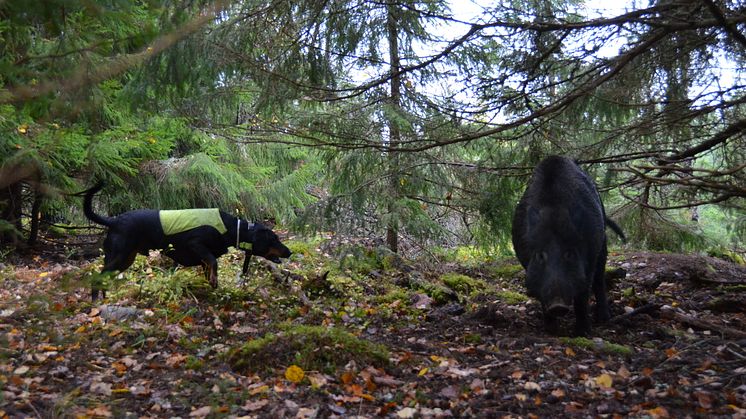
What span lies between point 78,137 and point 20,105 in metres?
6.38

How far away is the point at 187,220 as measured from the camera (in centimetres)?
803

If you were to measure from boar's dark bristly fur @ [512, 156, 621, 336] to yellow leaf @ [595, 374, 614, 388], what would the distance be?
104cm

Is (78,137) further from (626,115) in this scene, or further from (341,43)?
(626,115)

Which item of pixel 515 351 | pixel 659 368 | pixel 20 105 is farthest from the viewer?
pixel 515 351

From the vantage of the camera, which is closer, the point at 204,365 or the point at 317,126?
the point at 204,365

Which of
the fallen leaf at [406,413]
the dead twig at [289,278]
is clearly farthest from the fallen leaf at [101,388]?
the dead twig at [289,278]

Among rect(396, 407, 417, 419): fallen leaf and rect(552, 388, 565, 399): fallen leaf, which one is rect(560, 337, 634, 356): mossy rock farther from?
rect(396, 407, 417, 419): fallen leaf

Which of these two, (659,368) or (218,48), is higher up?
(218,48)

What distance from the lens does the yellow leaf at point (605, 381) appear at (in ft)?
14.5

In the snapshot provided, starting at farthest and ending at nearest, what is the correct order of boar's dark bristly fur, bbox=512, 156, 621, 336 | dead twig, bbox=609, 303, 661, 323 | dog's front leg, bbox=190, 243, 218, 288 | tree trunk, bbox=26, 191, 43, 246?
tree trunk, bbox=26, 191, 43, 246 < dog's front leg, bbox=190, 243, 218, 288 < dead twig, bbox=609, 303, 661, 323 < boar's dark bristly fur, bbox=512, 156, 621, 336

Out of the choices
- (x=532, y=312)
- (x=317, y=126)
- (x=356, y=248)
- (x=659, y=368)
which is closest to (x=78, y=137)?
(x=317, y=126)

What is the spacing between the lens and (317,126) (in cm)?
847

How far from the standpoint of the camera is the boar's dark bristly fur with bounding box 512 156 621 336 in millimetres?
5695

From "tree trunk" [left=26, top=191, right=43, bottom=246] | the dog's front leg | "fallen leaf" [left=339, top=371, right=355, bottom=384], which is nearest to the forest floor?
"fallen leaf" [left=339, top=371, right=355, bottom=384]
